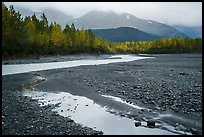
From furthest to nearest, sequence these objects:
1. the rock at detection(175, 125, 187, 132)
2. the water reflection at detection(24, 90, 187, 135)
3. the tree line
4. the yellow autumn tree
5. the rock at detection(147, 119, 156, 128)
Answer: the yellow autumn tree → the tree line → the rock at detection(147, 119, 156, 128) → the water reflection at detection(24, 90, 187, 135) → the rock at detection(175, 125, 187, 132)

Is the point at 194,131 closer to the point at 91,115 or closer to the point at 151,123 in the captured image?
the point at 151,123

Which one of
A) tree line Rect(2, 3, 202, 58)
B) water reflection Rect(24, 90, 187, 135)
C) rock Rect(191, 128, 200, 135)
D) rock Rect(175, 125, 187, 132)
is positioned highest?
tree line Rect(2, 3, 202, 58)

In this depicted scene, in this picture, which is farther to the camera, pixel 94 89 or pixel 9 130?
pixel 94 89

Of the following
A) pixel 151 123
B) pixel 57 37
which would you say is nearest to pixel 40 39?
pixel 57 37

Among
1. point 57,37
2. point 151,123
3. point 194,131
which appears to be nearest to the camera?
point 194,131

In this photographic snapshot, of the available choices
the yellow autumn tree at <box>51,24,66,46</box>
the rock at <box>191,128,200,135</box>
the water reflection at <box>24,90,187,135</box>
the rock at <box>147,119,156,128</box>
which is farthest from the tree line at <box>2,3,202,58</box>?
the rock at <box>191,128,200,135</box>

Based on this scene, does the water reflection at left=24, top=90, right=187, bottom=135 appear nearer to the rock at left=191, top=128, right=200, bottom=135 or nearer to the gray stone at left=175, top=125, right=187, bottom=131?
the gray stone at left=175, top=125, right=187, bottom=131

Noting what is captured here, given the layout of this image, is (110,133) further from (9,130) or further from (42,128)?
(9,130)

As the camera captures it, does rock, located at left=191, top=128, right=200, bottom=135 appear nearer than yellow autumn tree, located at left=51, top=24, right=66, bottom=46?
Yes

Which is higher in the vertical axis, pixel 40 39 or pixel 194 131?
pixel 40 39

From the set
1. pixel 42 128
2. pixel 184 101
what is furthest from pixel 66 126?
pixel 184 101

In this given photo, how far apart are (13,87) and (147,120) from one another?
56.0 ft

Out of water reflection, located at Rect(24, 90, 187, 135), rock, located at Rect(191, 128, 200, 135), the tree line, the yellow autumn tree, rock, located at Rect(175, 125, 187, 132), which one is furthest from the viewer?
the yellow autumn tree

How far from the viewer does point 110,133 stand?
12.6m
